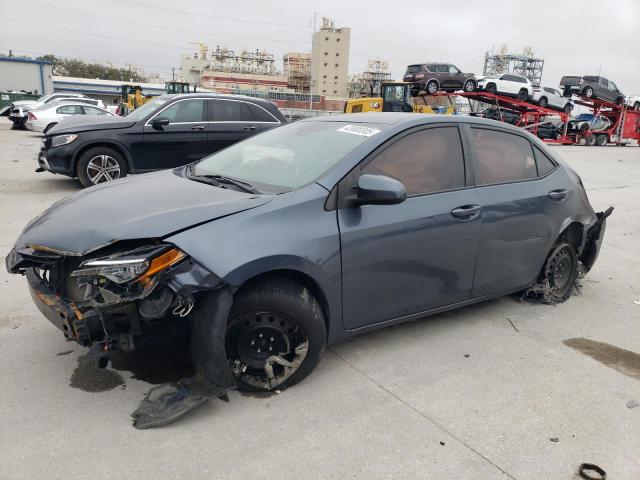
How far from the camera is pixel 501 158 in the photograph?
→ 3969mm

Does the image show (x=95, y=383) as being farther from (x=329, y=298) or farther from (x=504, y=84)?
(x=504, y=84)

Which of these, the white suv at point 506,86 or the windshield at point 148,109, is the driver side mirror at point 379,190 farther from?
the white suv at point 506,86

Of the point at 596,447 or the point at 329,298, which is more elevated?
the point at 329,298

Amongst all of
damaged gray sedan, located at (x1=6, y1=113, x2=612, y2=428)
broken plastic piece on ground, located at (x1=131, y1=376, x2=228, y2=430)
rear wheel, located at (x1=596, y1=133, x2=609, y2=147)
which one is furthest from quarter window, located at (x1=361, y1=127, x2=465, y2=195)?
rear wheel, located at (x1=596, y1=133, x2=609, y2=147)

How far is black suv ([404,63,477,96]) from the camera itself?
94.8 ft

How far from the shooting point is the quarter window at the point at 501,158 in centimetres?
378

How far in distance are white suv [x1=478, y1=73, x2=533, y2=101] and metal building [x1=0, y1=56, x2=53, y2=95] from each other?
43.1 metres

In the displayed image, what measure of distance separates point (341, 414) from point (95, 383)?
1432 millimetres

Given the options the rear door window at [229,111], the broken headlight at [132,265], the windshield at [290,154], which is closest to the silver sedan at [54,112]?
the rear door window at [229,111]

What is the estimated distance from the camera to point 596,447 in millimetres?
2578

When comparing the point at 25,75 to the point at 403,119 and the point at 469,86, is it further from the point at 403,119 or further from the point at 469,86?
the point at 403,119

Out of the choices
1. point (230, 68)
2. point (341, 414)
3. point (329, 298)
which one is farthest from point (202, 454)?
point (230, 68)

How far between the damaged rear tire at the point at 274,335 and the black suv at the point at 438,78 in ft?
92.6

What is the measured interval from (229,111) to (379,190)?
6926 millimetres
